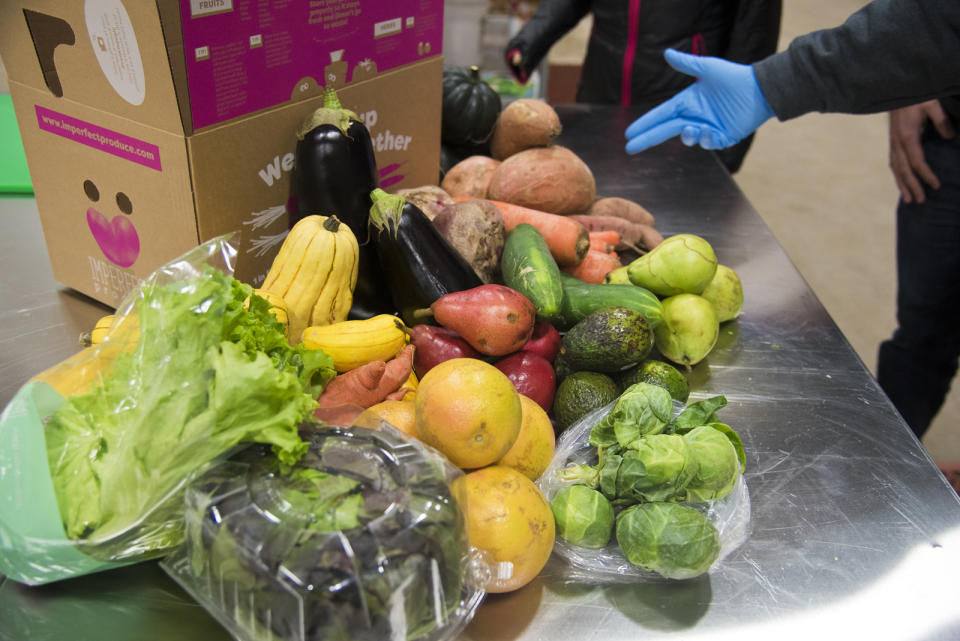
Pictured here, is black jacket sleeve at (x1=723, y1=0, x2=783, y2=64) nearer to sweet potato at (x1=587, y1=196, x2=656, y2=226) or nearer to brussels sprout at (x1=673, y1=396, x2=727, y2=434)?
sweet potato at (x1=587, y1=196, x2=656, y2=226)

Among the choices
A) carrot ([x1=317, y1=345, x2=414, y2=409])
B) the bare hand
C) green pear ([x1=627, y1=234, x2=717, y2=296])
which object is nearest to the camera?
carrot ([x1=317, y1=345, x2=414, y2=409])

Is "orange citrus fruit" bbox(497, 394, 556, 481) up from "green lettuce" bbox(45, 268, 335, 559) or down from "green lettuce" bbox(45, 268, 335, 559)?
down

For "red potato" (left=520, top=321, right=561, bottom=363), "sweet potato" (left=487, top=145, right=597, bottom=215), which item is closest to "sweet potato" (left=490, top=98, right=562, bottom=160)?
"sweet potato" (left=487, top=145, right=597, bottom=215)

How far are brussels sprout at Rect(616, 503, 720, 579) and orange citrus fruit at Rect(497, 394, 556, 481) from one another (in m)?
0.16

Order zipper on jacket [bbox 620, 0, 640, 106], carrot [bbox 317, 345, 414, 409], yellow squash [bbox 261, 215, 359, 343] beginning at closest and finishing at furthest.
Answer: carrot [bbox 317, 345, 414, 409]
yellow squash [bbox 261, 215, 359, 343]
zipper on jacket [bbox 620, 0, 640, 106]

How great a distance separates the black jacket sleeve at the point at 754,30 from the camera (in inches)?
94.3

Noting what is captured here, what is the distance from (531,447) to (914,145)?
5.61 ft

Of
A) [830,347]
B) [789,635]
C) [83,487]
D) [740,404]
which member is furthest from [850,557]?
[83,487]

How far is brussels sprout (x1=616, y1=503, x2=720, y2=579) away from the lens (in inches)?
32.4

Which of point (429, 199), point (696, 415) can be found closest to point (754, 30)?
point (429, 199)

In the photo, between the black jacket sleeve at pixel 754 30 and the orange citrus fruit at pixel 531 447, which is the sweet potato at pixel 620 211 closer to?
the orange citrus fruit at pixel 531 447

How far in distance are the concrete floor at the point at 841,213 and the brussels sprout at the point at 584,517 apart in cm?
240

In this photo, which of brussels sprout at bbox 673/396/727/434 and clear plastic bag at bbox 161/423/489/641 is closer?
clear plastic bag at bbox 161/423/489/641

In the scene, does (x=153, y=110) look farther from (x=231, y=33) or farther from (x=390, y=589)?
(x=390, y=589)
